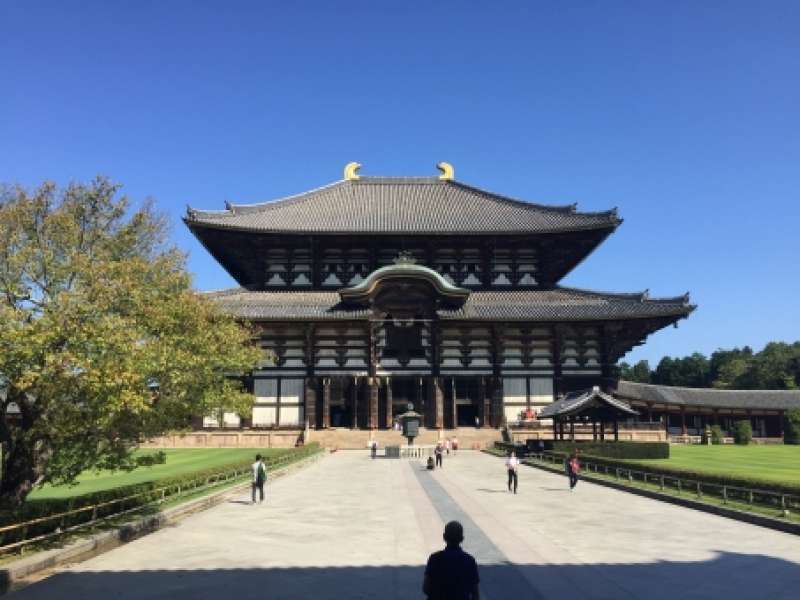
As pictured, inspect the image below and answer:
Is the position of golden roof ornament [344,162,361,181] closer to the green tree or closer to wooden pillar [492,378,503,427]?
wooden pillar [492,378,503,427]

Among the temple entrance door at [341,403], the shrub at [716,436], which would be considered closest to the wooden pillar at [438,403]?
the temple entrance door at [341,403]

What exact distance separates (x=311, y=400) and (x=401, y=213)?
65.0 feet

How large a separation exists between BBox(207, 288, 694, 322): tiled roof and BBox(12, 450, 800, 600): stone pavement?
27.0 metres

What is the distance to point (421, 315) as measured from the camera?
162ft

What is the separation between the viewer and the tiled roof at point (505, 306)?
46.7m

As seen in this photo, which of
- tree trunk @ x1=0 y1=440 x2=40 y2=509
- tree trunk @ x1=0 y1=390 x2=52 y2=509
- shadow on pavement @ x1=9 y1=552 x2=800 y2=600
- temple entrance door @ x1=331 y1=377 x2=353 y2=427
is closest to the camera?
shadow on pavement @ x1=9 y1=552 x2=800 y2=600

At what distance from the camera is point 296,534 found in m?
14.4

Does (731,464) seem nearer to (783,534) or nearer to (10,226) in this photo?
(783,534)

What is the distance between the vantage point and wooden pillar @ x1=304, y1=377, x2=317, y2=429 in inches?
1852

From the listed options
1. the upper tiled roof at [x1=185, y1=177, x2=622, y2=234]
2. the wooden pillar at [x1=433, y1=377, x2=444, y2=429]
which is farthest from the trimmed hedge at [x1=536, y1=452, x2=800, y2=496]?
the upper tiled roof at [x1=185, y1=177, x2=622, y2=234]

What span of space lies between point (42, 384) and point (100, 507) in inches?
194

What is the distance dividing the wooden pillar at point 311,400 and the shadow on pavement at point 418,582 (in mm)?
35978

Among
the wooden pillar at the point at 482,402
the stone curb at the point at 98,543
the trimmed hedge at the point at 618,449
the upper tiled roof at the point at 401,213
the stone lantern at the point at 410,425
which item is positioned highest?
the upper tiled roof at the point at 401,213

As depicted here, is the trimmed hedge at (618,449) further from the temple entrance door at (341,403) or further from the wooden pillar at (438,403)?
the temple entrance door at (341,403)
